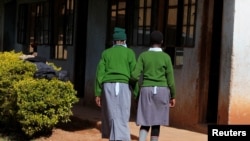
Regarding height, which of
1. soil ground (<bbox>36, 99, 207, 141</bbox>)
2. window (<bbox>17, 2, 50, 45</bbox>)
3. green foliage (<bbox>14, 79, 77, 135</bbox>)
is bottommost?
soil ground (<bbox>36, 99, 207, 141</bbox>)

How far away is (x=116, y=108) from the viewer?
23.6 ft

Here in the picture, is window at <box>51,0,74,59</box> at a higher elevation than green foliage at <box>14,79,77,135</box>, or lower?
higher

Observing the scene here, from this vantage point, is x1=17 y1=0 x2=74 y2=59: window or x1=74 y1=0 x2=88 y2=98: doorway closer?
x1=74 y1=0 x2=88 y2=98: doorway

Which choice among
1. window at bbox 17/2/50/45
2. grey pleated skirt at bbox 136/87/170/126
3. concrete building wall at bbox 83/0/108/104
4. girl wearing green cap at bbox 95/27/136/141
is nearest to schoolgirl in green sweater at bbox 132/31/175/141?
grey pleated skirt at bbox 136/87/170/126

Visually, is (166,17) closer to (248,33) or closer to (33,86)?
(248,33)

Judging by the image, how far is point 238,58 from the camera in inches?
352

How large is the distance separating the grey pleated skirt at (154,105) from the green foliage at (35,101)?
2.27m

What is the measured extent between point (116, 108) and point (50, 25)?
8.88 metres

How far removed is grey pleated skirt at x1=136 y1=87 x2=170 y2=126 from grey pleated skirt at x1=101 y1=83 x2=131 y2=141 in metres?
0.24

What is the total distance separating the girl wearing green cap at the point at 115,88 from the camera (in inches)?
281

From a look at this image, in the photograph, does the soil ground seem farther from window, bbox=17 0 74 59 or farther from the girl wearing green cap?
window, bbox=17 0 74 59

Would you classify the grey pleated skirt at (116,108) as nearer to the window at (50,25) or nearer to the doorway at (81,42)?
the doorway at (81,42)

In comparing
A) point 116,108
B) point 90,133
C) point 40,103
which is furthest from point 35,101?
point 116,108

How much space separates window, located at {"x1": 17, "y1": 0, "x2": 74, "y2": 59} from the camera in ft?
48.6
